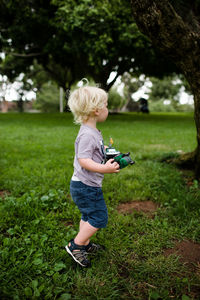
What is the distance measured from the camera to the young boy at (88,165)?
206 cm

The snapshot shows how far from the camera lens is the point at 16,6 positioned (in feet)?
44.9

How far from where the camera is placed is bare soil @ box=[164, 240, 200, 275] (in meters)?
2.34

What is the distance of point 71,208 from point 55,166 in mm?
2002

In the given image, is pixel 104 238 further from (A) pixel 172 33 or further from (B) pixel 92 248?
(A) pixel 172 33

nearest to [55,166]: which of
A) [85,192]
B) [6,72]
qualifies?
[85,192]

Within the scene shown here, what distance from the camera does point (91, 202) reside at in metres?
2.22

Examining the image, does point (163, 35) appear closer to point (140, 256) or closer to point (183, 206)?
point (183, 206)

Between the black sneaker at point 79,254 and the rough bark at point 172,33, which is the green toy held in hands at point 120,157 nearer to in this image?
the black sneaker at point 79,254

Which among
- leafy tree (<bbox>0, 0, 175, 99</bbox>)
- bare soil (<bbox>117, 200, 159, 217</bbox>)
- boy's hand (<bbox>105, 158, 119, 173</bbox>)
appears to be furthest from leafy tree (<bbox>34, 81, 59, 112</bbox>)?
boy's hand (<bbox>105, 158, 119, 173</bbox>)

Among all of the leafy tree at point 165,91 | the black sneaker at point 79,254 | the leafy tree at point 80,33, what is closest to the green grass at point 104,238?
the black sneaker at point 79,254

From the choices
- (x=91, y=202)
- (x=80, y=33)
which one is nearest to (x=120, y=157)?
(x=91, y=202)

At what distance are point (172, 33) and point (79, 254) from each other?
2.88 metres

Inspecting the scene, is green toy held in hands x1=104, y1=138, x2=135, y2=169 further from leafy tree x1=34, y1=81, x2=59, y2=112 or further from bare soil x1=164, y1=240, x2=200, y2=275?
leafy tree x1=34, y1=81, x2=59, y2=112

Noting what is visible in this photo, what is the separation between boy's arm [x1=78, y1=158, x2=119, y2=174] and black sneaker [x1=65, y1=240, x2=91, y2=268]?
31.1 inches
